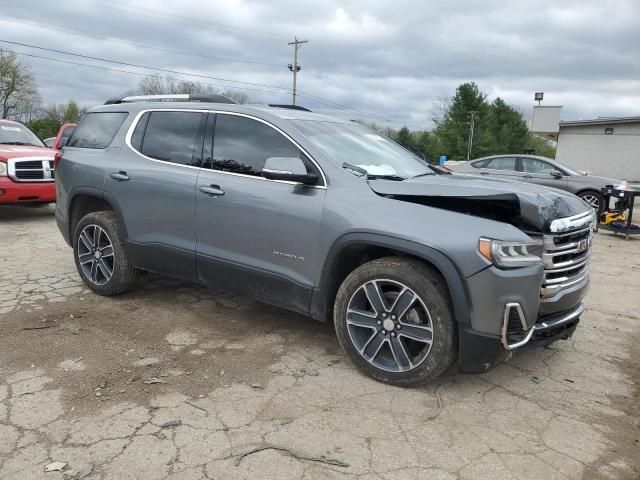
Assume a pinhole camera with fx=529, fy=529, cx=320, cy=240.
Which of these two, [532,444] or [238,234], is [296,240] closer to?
[238,234]

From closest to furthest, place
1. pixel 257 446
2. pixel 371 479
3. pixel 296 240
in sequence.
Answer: pixel 371 479, pixel 257 446, pixel 296 240

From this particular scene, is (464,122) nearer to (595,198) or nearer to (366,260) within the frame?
(595,198)

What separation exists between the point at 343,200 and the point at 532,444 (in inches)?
71.9

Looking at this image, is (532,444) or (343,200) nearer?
(532,444)

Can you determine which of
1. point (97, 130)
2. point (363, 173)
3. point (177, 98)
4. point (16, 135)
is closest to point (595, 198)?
point (363, 173)

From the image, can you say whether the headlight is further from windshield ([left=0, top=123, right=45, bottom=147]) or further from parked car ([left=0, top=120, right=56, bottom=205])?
windshield ([left=0, top=123, right=45, bottom=147])

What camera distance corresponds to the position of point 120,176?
4.71 metres

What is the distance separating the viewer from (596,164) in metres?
31.0

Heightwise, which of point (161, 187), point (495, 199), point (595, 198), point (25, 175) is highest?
point (495, 199)

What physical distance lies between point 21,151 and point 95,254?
561 cm

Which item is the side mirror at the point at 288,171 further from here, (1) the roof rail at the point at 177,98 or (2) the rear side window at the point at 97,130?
(2) the rear side window at the point at 97,130

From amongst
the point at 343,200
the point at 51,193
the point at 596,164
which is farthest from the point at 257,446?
the point at 596,164

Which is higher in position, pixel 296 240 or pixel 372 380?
pixel 296 240

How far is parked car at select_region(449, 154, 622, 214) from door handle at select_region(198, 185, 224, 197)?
8.49 metres
